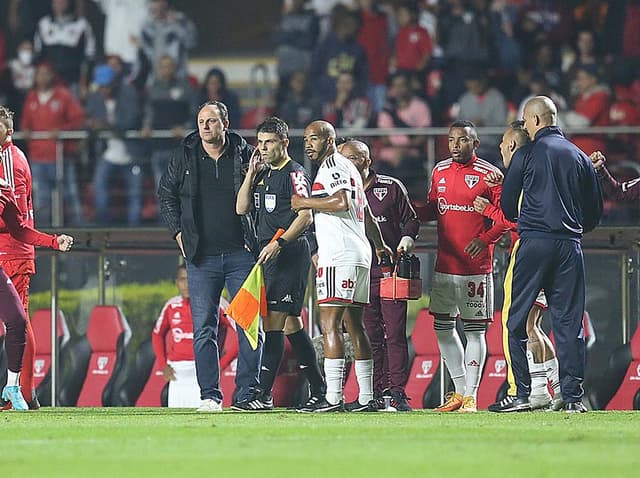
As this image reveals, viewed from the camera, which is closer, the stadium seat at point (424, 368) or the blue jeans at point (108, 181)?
the stadium seat at point (424, 368)

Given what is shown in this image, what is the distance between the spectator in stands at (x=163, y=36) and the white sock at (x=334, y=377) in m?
10.6

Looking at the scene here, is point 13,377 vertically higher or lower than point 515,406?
higher

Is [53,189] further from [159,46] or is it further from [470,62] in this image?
[470,62]

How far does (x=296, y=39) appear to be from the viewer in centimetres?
2094

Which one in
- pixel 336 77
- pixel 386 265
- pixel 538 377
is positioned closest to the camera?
pixel 538 377

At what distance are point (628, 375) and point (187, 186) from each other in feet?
15.7

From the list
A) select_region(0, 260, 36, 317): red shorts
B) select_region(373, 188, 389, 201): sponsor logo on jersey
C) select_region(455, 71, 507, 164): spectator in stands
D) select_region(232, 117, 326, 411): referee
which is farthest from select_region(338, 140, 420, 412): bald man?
select_region(455, 71, 507, 164): spectator in stands

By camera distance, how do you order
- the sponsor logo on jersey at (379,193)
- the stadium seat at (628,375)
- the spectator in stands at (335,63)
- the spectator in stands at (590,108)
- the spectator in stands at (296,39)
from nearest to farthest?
the sponsor logo on jersey at (379,193), the stadium seat at (628,375), the spectator in stands at (590,108), the spectator in stands at (335,63), the spectator in stands at (296,39)

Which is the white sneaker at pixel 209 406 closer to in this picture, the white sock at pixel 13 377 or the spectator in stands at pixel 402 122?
the white sock at pixel 13 377

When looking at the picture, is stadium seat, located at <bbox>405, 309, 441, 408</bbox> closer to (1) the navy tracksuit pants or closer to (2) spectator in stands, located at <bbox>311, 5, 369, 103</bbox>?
(1) the navy tracksuit pants

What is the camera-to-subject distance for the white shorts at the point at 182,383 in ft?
45.2

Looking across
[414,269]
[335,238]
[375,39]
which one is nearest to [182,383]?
[414,269]

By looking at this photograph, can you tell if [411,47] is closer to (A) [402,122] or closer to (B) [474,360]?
(A) [402,122]

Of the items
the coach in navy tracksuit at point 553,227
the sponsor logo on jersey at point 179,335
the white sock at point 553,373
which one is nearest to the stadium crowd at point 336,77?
the sponsor logo on jersey at point 179,335
